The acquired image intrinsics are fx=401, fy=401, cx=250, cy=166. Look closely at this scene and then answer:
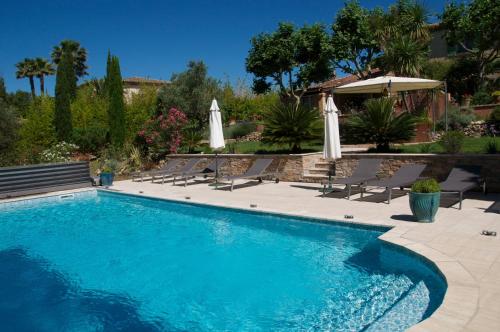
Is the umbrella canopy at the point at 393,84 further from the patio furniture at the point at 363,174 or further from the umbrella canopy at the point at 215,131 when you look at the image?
the umbrella canopy at the point at 215,131

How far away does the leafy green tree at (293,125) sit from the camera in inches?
565

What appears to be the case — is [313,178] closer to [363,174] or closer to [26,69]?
[363,174]

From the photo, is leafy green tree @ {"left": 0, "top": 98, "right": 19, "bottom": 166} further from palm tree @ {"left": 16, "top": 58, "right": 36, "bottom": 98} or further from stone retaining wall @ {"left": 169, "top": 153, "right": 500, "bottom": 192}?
palm tree @ {"left": 16, "top": 58, "right": 36, "bottom": 98}

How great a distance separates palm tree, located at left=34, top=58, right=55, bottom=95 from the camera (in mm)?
55781

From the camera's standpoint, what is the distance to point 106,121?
25.2 metres

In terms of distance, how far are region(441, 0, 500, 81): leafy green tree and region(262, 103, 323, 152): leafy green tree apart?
18809 millimetres

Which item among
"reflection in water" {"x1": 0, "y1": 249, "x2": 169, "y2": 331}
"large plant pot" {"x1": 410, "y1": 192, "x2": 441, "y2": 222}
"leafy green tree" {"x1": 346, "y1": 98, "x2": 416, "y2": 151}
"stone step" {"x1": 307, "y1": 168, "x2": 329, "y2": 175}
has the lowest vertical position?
"reflection in water" {"x1": 0, "y1": 249, "x2": 169, "y2": 331}

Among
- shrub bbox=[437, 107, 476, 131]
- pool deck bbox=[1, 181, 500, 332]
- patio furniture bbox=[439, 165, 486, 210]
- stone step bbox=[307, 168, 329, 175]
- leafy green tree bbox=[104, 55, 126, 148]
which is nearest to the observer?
pool deck bbox=[1, 181, 500, 332]

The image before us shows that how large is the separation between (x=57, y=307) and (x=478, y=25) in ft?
97.7

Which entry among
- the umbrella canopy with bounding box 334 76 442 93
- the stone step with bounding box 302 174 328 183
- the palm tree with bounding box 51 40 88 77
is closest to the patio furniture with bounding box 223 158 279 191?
the stone step with bounding box 302 174 328 183

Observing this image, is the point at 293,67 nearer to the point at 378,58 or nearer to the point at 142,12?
the point at 378,58

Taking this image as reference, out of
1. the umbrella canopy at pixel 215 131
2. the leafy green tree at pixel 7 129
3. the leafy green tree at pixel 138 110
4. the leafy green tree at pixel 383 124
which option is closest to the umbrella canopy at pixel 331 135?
the leafy green tree at pixel 383 124

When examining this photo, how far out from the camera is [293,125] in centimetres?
1434

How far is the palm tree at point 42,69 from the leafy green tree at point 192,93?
135 ft
